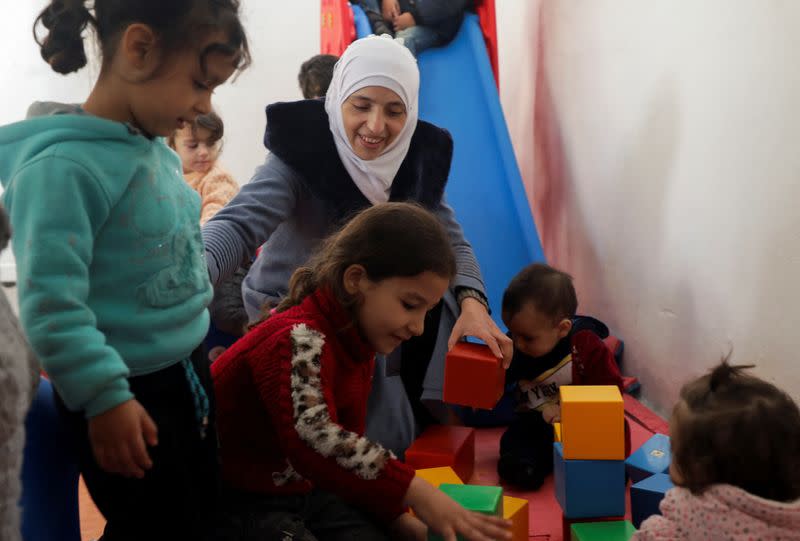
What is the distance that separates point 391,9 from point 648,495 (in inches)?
102

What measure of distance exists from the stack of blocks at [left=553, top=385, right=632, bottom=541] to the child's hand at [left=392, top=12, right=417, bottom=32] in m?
2.30

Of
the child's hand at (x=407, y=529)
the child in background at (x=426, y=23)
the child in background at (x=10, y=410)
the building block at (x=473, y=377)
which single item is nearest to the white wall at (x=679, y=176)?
the child in background at (x=426, y=23)

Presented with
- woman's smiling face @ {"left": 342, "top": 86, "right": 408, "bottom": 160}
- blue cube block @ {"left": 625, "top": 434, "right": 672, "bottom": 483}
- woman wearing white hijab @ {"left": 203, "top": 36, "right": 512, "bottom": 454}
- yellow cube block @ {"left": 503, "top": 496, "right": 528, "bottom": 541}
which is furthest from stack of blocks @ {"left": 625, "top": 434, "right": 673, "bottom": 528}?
woman's smiling face @ {"left": 342, "top": 86, "right": 408, "bottom": 160}

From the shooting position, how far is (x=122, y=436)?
0.85 m

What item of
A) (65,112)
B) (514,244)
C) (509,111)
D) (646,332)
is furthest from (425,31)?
(65,112)

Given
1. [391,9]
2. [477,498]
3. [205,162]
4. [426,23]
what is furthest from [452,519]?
[391,9]

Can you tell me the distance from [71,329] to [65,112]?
275 mm

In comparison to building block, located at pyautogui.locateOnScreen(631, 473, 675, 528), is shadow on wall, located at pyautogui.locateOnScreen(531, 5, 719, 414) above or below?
above

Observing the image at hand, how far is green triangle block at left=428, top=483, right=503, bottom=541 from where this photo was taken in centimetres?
113

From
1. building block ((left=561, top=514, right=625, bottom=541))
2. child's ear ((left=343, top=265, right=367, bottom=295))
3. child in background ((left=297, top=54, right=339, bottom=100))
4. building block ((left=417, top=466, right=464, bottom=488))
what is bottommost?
building block ((left=561, top=514, right=625, bottom=541))

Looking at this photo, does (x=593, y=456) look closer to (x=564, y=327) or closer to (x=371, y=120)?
(x=564, y=327)

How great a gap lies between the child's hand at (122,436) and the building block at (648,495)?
0.86 meters

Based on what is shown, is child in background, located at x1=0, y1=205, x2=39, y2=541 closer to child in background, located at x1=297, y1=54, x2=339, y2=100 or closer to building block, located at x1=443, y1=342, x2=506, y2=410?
building block, located at x1=443, y1=342, x2=506, y2=410

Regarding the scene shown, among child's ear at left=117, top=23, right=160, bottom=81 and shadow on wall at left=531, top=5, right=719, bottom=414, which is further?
shadow on wall at left=531, top=5, right=719, bottom=414
